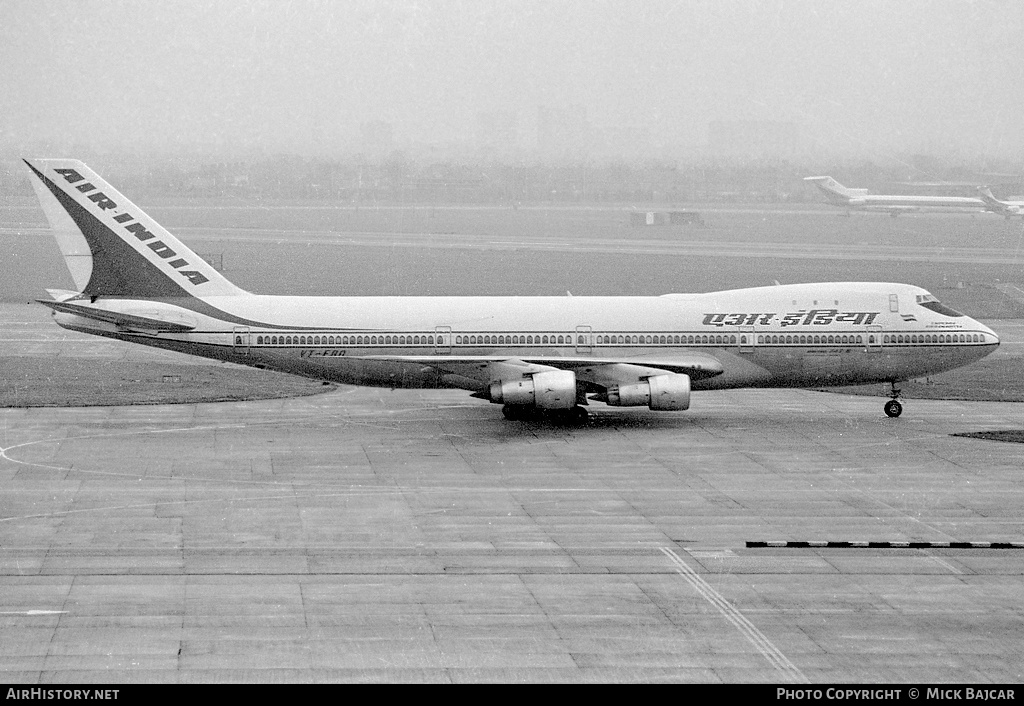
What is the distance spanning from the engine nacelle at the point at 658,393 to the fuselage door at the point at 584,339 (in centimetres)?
199

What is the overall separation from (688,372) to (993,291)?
50.9m

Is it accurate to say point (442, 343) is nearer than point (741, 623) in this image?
Answer: No

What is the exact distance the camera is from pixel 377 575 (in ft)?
79.3

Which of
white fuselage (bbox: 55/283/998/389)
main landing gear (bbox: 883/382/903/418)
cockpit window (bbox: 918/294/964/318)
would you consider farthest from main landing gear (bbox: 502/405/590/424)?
cockpit window (bbox: 918/294/964/318)

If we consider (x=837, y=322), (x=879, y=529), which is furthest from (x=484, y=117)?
(x=879, y=529)

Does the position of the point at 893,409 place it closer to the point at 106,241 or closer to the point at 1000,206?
the point at 106,241

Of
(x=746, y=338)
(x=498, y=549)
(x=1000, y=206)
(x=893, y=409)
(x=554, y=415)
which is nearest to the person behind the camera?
(x=498, y=549)

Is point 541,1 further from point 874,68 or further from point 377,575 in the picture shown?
point 377,575

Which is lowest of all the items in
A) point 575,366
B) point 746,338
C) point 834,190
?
point 575,366

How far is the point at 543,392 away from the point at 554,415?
3608 millimetres

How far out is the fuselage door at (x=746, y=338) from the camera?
42.0 meters

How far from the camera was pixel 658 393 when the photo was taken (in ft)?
131

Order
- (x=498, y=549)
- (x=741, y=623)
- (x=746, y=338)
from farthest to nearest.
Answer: (x=746, y=338)
(x=498, y=549)
(x=741, y=623)

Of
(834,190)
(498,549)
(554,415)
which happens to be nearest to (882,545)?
(498,549)
